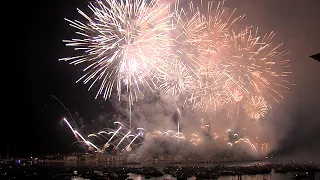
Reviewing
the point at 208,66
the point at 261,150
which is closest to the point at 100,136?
the point at 261,150

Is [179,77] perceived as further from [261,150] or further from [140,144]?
[261,150]

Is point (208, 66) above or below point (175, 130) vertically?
above

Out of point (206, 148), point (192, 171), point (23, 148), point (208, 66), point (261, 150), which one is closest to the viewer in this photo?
point (208, 66)

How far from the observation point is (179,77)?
28141mm

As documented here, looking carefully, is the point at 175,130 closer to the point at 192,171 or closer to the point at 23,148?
the point at 192,171

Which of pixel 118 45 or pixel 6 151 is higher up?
pixel 118 45

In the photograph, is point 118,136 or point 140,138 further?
point 140,138

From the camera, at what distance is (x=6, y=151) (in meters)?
69.1

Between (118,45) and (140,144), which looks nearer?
(118,45)

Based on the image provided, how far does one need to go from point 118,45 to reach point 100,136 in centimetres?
3781

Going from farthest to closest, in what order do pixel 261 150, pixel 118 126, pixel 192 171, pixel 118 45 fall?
pixel 261 150 < pixel 118 126 < pixel 192 171 < pixel 118 45

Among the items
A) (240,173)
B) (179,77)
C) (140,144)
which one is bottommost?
(240,173)

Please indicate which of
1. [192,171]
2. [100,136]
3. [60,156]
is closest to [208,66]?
[192,171]

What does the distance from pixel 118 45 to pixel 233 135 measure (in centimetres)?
3865
